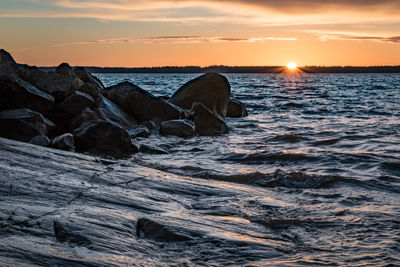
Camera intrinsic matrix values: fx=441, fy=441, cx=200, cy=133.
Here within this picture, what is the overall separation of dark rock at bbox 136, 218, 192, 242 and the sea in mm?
333

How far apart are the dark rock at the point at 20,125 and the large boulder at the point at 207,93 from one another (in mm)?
6458

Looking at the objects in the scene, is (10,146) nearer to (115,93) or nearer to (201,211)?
(201,211)

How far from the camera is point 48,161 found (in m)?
5.35

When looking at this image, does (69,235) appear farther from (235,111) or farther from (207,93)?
(235,111)

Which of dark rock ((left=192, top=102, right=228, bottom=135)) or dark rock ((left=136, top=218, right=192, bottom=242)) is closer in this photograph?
dark rock ((left=136, top=218, right=192, bottom=242))

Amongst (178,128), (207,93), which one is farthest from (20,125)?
(207,93)

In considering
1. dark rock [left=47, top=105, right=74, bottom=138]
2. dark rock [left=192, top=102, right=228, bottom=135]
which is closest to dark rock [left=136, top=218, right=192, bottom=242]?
dark rock [left=47, top=105, right=74, bottom=138]

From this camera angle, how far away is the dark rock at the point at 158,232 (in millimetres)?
3652

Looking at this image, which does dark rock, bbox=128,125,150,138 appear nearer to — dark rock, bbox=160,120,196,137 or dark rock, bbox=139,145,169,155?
dark rock, bbox=160,120,196,137

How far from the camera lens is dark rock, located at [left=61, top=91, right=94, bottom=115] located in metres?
11.0

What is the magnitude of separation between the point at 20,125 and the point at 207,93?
724 centimetres

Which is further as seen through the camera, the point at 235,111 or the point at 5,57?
the point at 235,111

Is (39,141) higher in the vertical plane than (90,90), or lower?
lower

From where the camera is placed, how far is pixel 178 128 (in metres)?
11.5
